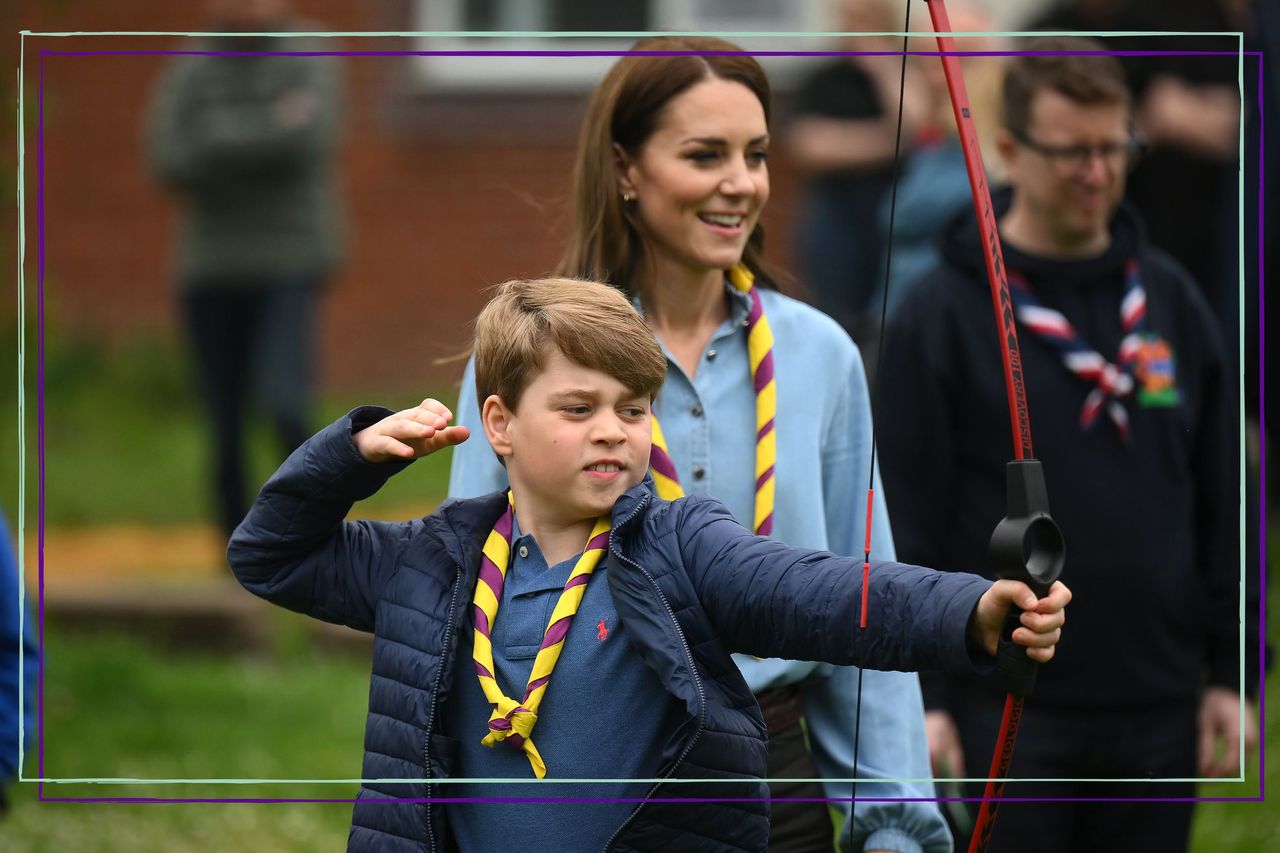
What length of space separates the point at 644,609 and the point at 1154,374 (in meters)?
1.56

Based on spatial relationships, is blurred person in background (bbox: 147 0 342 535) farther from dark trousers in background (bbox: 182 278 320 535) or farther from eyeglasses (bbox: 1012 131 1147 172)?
eyeglasses (bbox: 1012 131 1147 172)

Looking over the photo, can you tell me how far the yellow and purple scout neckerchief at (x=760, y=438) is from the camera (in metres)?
2.86

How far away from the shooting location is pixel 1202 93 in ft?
22.2

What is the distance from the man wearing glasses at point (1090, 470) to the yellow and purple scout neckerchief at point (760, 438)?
719 mm

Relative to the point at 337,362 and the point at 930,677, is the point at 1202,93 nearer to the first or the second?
the point at 930,677

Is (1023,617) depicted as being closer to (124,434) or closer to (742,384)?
(742,384)

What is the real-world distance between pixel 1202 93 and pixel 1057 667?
148 inches

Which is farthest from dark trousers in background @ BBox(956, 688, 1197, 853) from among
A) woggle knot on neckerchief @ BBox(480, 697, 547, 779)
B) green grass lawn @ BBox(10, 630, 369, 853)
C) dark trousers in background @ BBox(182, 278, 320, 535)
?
dark trousers in background @ BBox(182, 278, 320, 535)

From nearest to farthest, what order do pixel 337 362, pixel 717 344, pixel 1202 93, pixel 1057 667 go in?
pixel 717 344 → pixel 1057 667 → pixel 1202 93 → pixel 337 362

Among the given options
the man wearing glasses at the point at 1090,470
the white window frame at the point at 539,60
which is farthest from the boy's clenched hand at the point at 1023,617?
the white window frame at the point at 539,60

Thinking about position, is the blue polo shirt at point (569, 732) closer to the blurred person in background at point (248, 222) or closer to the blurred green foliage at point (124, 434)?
the blurred person in background at point (248, 222)

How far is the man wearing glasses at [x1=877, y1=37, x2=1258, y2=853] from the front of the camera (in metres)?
3.60

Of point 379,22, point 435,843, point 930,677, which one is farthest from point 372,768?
point 379,22

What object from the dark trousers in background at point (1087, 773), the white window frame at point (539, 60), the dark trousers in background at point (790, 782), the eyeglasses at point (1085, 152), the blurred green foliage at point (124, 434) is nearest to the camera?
the dark trousers in background at point (790, 782)
